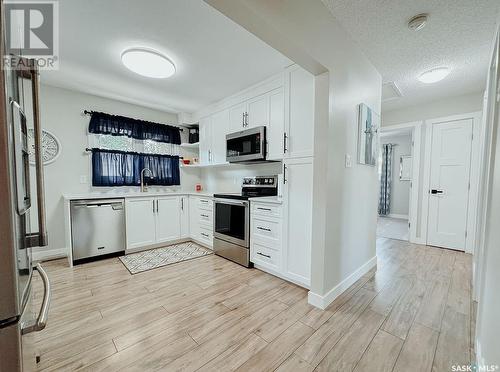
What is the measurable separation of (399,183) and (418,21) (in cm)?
577

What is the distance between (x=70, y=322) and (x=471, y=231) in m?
5.16

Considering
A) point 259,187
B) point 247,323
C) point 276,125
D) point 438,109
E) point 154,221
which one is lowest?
point 247,323

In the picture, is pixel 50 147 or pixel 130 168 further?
pixel 130 168

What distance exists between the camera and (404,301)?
2016 millimetres

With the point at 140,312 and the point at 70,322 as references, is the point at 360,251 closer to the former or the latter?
the point at 140,312

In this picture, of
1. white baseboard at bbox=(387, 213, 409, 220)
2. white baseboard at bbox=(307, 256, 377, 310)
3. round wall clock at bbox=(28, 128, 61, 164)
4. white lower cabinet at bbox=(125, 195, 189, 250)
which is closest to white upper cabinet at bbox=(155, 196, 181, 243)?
white lower cabinet at bbox=(125, 195, 189, 250)

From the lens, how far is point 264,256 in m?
2.62

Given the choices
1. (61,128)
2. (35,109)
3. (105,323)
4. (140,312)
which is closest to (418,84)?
(35,109)

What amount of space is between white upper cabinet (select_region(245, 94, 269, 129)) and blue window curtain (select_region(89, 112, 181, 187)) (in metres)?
1.94

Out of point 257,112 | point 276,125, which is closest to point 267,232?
point 276,125

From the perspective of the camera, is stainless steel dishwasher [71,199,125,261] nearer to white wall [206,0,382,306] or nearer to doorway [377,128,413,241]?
white wall [206,0,382,306]

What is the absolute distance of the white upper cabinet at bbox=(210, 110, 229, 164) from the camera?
11.5ft

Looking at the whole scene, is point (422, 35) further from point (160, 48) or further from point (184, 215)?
point (184, 215)

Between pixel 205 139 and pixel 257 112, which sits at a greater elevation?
pixel 257 112
